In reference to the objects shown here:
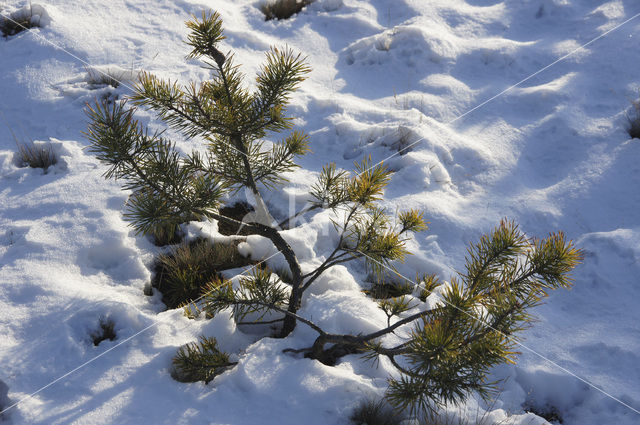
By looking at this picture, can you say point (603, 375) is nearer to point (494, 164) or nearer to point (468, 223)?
point (468, 223)

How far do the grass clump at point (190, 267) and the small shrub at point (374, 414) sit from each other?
123 centimetres

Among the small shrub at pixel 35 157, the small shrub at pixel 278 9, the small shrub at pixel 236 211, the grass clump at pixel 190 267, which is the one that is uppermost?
the small shrub at pixel 278 9

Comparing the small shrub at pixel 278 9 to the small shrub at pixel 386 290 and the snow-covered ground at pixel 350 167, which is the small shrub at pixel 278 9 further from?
the small shrub at pixel 386 290

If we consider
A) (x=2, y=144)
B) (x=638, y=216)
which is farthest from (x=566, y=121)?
(x=2, y=144)

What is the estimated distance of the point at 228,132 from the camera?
208 centimetres

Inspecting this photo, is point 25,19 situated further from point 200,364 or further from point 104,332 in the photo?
point 200,364

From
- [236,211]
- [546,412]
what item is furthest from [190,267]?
[546,412]

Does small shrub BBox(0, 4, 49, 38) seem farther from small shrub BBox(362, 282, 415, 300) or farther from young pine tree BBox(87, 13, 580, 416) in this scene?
small shrub BBox(362, 282, 415, 300)

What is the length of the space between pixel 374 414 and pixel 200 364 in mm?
900

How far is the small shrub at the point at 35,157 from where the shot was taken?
364 cm

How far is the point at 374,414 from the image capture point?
2.12 m

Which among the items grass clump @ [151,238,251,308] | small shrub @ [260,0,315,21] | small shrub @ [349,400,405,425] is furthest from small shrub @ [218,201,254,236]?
small shrub @ [260,0,315,21]

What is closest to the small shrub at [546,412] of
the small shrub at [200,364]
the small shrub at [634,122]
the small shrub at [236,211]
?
the small shrub at [200,364]

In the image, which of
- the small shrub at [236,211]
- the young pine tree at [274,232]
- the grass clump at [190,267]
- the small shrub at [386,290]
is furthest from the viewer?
the small shrub at [236,211]
